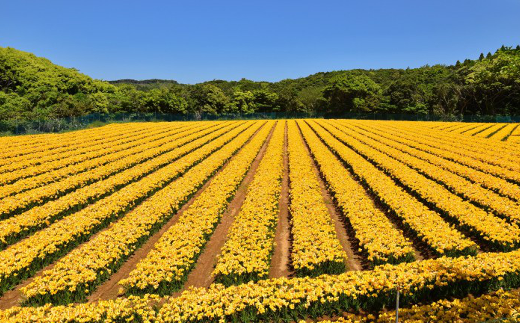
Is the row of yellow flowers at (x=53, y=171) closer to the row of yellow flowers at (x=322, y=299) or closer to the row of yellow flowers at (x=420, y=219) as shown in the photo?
the row of yellow flowers at (x=322, y=299)

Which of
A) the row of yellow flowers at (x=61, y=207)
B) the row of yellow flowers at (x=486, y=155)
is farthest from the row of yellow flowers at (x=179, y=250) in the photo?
the row of yellow flowers at (x=486, y=155)

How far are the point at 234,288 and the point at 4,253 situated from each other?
793cm

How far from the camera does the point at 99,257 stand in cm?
948

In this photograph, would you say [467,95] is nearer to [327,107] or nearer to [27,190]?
[327,107]

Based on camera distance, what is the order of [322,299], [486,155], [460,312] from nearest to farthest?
[460,312] → [322,299] → [486,155]

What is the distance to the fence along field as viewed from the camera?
6941mm

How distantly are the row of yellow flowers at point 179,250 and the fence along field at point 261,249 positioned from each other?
0.05 m

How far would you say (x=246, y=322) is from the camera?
6.67 meters

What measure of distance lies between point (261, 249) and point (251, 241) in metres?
0.46

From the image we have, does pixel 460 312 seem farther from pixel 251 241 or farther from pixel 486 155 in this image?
pixel 486 155

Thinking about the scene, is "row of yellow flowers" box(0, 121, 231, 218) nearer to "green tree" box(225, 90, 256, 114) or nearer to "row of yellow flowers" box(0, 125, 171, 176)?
"row of yellow flowers" box(0, 125, 171, 176)

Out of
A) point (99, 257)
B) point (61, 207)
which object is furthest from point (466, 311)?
point (61, 207)

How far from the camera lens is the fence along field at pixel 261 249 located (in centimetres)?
694

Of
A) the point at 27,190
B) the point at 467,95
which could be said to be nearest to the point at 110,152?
the point at 27,190
